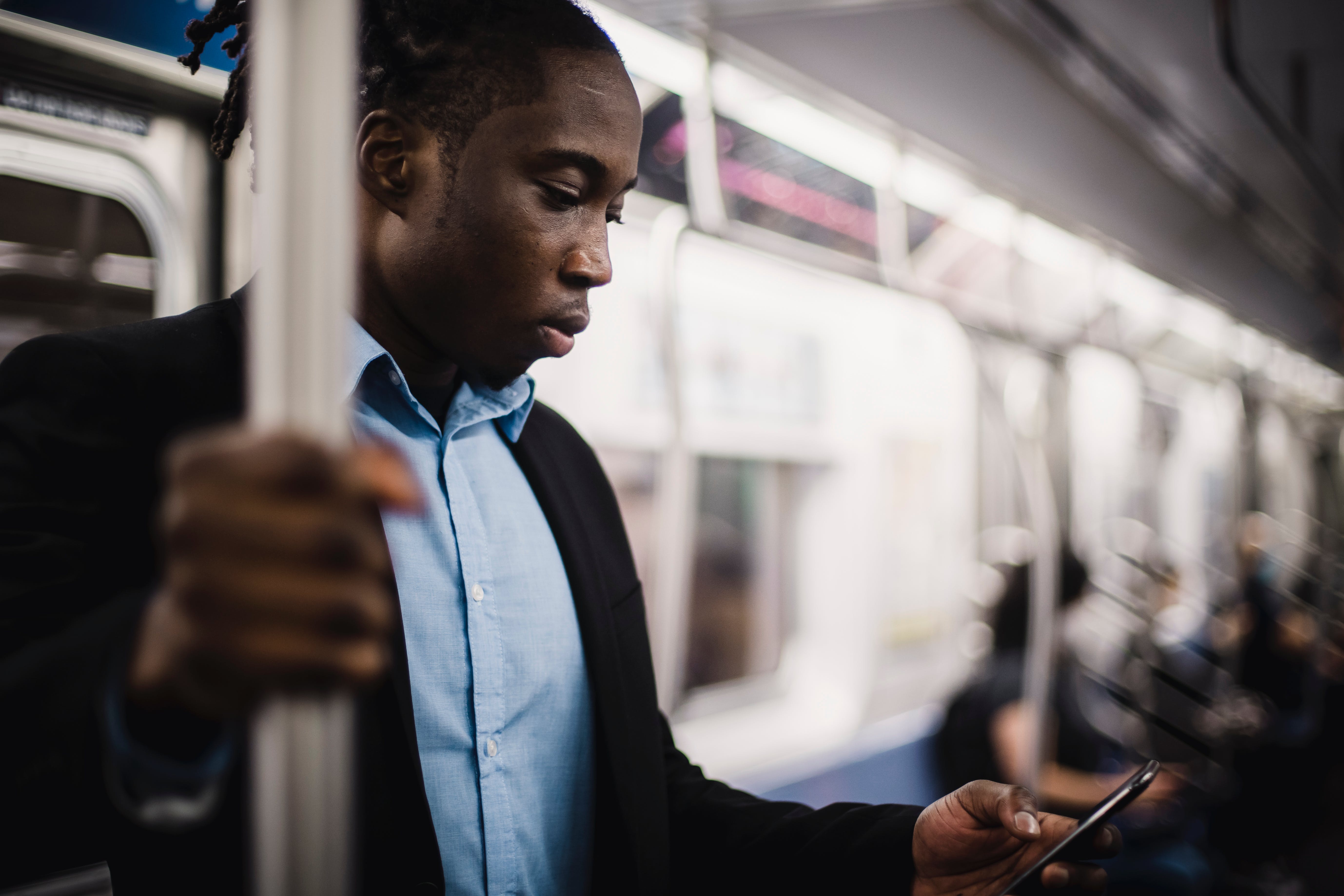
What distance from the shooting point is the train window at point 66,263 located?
1363mm

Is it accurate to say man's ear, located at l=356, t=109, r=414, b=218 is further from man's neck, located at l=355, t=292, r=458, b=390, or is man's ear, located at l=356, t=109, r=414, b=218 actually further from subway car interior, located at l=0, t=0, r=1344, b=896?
subway car interior, located at l=0, t=0, r=1344, b=896

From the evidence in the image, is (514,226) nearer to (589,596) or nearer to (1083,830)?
(589,596)

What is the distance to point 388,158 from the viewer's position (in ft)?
2.85

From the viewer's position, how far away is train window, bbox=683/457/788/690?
11.8 feet

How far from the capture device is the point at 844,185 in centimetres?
321

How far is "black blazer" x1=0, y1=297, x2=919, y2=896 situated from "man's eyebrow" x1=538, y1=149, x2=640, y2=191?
0.33 m

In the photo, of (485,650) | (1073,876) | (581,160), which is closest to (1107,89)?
(581,160)

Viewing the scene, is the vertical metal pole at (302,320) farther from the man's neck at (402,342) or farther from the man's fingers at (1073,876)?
the man's fingers at (1073,876)

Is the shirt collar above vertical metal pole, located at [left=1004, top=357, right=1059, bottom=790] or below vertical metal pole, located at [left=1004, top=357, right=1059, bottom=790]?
above

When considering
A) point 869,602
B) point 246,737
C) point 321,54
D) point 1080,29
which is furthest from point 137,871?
point 869,602

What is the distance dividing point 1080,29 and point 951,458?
228cm

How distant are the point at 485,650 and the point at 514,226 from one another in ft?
1.36

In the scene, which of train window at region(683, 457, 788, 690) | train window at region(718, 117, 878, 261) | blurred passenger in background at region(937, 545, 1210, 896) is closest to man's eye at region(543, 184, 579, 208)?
train window at region(718, 117, 878, 261)

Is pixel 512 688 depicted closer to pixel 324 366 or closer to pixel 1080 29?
pixel 324 366
